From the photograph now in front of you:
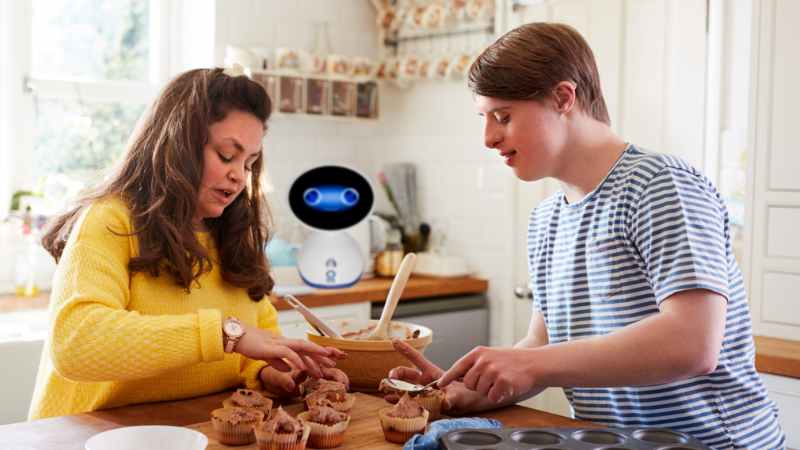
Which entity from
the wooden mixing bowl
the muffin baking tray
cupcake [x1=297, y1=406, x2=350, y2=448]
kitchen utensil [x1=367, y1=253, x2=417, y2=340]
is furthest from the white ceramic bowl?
kitchen utensil [x1=367, y1=253, x2=417, y2=340]

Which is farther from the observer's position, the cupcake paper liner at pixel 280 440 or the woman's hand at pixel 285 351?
the woman's hand at pixel 285 351

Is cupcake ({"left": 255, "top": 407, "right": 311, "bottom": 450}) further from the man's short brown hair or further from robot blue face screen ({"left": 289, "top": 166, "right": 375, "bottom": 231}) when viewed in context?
robot blue face screen ({"left": 289, "top": 166, "right": 375, "bottom": 231})

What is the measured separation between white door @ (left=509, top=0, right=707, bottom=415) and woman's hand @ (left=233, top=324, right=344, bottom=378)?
1.94 meters

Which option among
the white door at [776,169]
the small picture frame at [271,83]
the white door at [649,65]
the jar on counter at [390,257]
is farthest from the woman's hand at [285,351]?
the small picture frame at [271,83]

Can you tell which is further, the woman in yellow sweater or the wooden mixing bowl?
the wooden mixing bowl

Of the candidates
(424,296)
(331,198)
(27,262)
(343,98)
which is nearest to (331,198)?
(331,198)

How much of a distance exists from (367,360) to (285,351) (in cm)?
22

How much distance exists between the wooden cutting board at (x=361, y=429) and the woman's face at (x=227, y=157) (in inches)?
18.4

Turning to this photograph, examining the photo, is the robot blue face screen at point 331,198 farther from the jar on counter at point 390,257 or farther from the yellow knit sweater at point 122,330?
the yellow knit sweater at point 122,330

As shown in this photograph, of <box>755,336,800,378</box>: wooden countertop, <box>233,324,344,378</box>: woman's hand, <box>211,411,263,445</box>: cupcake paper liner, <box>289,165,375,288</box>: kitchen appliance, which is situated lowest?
<box>755,336,800,378</box>: wooden countertop

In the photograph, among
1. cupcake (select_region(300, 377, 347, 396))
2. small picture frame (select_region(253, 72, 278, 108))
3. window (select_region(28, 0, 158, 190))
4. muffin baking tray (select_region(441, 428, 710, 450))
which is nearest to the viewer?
muffin baking tray (select_region(441, 428, 710, 450))

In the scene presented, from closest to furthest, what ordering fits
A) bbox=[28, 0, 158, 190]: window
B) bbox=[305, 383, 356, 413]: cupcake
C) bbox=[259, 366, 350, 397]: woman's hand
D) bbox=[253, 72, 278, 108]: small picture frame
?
bbox=[305, 383, 356, 413]: cupcake, bbox=[259, 366, 350, 397]: woman's hand, bbox=[28, 0, 158, 190]: window, bbox=[253, 72, 278, 108]: small picture frame

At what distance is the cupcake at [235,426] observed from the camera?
1455 mm

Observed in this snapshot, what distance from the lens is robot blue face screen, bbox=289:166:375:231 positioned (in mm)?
3141
